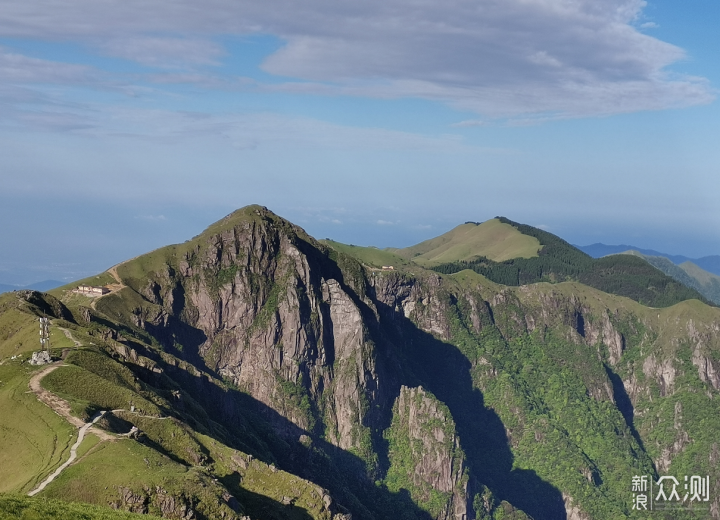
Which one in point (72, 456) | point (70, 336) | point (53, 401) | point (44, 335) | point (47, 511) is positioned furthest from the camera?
point (70, 336)

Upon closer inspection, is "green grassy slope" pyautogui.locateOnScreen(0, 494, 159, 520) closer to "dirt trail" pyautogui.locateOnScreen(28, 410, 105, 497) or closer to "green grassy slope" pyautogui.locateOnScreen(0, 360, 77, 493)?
"dirt trail" pyautogui.locateOnScreen(28, 410, 105, 497)

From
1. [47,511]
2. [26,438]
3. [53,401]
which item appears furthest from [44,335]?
[47,511]

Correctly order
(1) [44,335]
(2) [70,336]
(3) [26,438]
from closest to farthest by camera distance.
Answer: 1. (3) [26,438]
2. (1) [44,335]
3. (2) [70,336]

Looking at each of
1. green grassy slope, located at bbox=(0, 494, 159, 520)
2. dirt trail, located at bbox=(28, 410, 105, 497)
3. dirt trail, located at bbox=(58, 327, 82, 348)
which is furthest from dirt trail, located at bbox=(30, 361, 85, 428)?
green grassy slope, located at bbox=(0, 494, 159, 520)

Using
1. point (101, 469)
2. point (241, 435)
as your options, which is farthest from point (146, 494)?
point (241, 435)

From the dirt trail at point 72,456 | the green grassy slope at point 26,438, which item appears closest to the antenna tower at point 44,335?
the green grassy slope at point 26,438

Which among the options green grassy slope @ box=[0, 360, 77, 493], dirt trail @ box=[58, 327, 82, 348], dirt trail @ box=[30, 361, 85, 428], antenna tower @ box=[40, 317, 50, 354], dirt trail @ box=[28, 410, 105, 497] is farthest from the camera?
dirt trail @ box=[58, 327, 82, 348]

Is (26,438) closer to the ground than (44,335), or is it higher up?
closer to the ground

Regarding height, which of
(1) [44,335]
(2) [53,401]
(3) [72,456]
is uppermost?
(1) [44,335]

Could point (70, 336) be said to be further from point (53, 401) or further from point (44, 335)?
point (53, 401)

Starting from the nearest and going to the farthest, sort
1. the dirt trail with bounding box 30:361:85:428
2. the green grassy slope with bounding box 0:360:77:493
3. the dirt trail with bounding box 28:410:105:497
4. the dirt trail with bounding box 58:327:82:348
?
1. the dirt trail with bounding box 28:410:105:497
2. the green grassy slope with bounding box 0:360:77:493
3. the dirt trail with bounding box 30:361:85:428
4. the dirt trail with bounding box 58:327:82:348

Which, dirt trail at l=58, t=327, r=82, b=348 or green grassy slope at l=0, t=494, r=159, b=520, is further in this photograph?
dirt trail at l=58, t=327, r=82, b=348

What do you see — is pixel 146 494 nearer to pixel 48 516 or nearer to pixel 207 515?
pixel 207 515

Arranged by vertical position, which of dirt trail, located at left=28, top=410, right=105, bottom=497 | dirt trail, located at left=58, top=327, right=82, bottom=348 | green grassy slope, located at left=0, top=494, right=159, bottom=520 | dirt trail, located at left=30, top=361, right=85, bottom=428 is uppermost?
dirt trail, located at left=58, top=327, right=82, bottom=348
